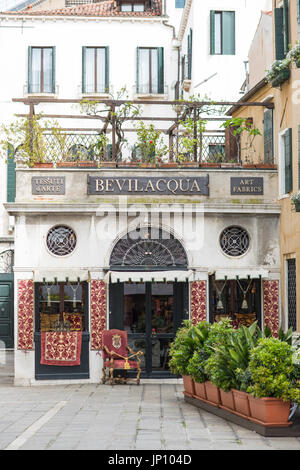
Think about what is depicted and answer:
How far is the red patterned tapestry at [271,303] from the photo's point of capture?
62.1 ft

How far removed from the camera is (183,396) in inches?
647

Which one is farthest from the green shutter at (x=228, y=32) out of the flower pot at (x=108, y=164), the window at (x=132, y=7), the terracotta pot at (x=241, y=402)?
the terracotta pot at (x=241, y=402)

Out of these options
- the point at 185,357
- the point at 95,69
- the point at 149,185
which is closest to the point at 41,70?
the point at 95,69

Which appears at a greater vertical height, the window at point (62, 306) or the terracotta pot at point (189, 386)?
the window at point (62, 306)

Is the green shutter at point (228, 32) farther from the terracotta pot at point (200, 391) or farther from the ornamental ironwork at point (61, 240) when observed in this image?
the terracotta pot at point (200, 391)

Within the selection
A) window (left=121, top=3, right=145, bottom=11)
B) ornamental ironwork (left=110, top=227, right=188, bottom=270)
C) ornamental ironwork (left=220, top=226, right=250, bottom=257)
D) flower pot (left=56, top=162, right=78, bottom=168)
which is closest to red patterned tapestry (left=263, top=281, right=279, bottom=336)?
ornamental ironwork (left=220, top=226, right=250, bottom=257)

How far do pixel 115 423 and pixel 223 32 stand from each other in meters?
17.1

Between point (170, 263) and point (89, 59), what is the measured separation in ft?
40.3

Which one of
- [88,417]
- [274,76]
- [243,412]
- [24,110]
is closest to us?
[243,412]

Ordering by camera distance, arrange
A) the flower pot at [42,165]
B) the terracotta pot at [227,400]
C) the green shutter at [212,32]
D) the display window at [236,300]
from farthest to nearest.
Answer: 1. the green shutter at [212,32]
2. the display window at [236,300]
3. the flower pot at [42,165]
4. the terracotta pot at [227,400]

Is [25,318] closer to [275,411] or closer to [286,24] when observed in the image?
[286,24]

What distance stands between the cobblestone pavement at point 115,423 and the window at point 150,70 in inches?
564

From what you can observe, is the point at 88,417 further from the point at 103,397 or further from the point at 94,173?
the point at 94,173

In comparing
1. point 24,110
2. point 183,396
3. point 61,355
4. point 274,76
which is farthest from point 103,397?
point 24,110
